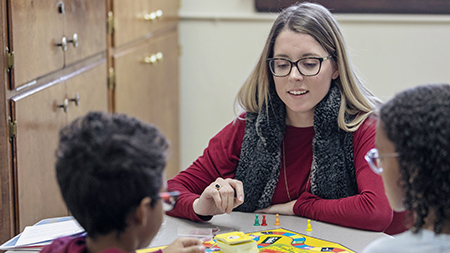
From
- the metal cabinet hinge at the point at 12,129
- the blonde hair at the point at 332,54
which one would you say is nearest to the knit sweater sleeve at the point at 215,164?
the blonde hair at the point at 332,54

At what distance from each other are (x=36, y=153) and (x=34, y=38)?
383mm

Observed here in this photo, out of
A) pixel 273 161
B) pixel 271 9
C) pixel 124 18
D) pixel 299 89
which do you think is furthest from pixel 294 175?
pixel 271 9

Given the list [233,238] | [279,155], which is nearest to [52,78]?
[279,155]

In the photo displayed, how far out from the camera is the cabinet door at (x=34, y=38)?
178 cm

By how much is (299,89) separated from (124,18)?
1.33 meters

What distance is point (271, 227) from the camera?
1.56 metres

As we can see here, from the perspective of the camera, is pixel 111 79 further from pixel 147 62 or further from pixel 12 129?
pixel 12 129

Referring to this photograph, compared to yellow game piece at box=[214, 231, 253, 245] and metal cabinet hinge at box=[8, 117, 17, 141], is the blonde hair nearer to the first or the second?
yellow game piece at box=[214, 231, 253, 245]

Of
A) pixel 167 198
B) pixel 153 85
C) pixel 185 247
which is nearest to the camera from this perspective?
pixel 167 198

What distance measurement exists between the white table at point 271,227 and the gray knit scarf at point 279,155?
0.13 m

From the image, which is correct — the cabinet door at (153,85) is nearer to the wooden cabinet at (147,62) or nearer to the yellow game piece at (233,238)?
the wooden cabinet at (147,62)

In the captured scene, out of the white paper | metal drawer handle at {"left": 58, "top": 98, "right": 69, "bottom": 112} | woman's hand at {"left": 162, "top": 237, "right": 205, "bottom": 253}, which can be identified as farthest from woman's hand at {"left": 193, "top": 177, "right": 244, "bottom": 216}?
metal drawer handle at {"left": 58, "top": 98, "right": 69, "bottom": 112}

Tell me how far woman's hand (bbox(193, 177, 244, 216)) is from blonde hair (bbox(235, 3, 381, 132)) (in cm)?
42

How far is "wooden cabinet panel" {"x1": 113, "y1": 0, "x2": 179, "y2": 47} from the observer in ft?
9.20
